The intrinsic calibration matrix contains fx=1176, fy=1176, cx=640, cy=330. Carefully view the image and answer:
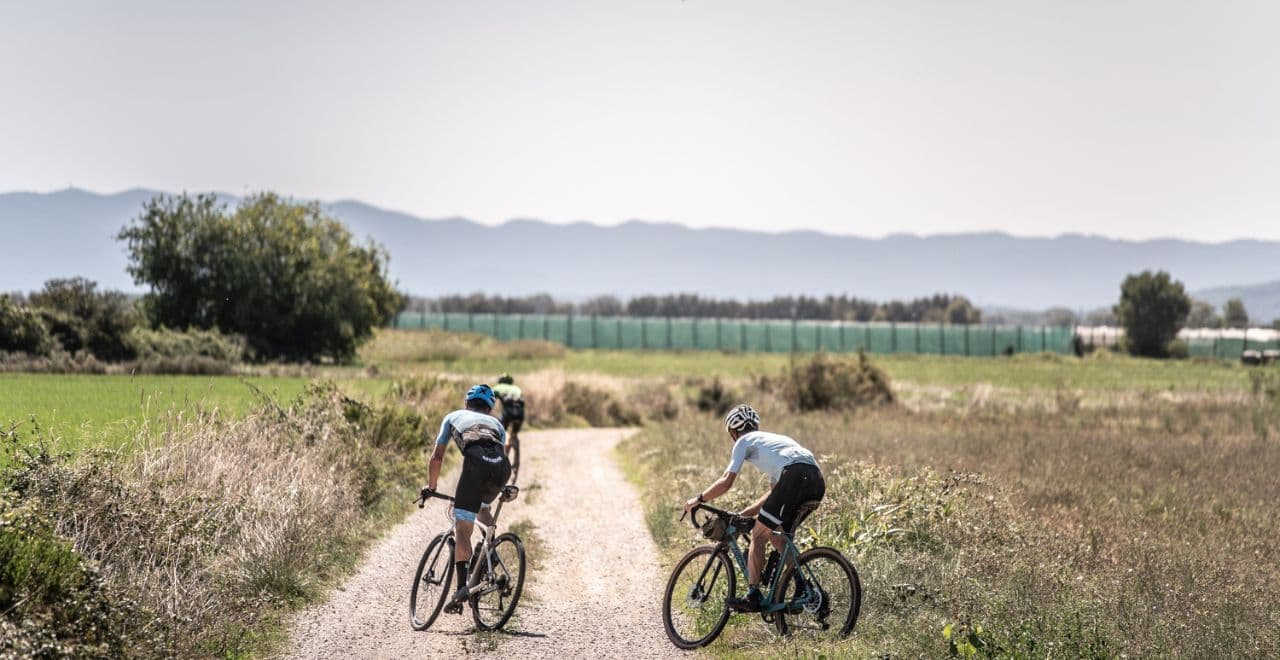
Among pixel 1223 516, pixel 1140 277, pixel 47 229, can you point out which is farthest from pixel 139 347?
pixel 1140 277

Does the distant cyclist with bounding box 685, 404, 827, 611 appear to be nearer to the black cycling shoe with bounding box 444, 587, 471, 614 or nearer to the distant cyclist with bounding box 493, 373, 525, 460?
the black cycling shoe with bounding box 444, 587, 471, 614

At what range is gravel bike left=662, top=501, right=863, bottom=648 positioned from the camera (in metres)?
10.7

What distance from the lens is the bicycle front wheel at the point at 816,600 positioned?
10.6 m

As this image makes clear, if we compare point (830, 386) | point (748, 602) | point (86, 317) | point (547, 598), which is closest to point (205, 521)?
point (547, 598)

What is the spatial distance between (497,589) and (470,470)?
1232mm

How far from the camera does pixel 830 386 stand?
40750 millimetres

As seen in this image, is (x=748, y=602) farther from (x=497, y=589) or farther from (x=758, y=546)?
(x=497, y=589)

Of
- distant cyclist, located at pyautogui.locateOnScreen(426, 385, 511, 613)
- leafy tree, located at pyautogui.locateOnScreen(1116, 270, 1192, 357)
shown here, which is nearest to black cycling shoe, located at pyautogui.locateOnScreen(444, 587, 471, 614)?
distant cyclist, located at pyautogui.locateOnScreen(426, 385, 511, 613)

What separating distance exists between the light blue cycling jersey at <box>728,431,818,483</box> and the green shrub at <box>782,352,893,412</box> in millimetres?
29573

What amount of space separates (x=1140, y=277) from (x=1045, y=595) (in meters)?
128

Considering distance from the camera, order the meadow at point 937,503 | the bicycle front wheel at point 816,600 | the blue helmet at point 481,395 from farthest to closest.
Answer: the blue helmet at point 481,395
the bicycle front wheel at point 816,600
the meadow at point 937,503

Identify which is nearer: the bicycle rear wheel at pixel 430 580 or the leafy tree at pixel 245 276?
the bicycle rear wheel at pixel 430 580

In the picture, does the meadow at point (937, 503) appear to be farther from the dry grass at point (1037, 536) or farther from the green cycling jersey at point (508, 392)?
the green cycling jersey at point (508, 392)

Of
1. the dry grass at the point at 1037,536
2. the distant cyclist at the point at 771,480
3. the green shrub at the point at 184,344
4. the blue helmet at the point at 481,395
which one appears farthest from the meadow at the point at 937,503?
the green shrub at the point at 184,344
